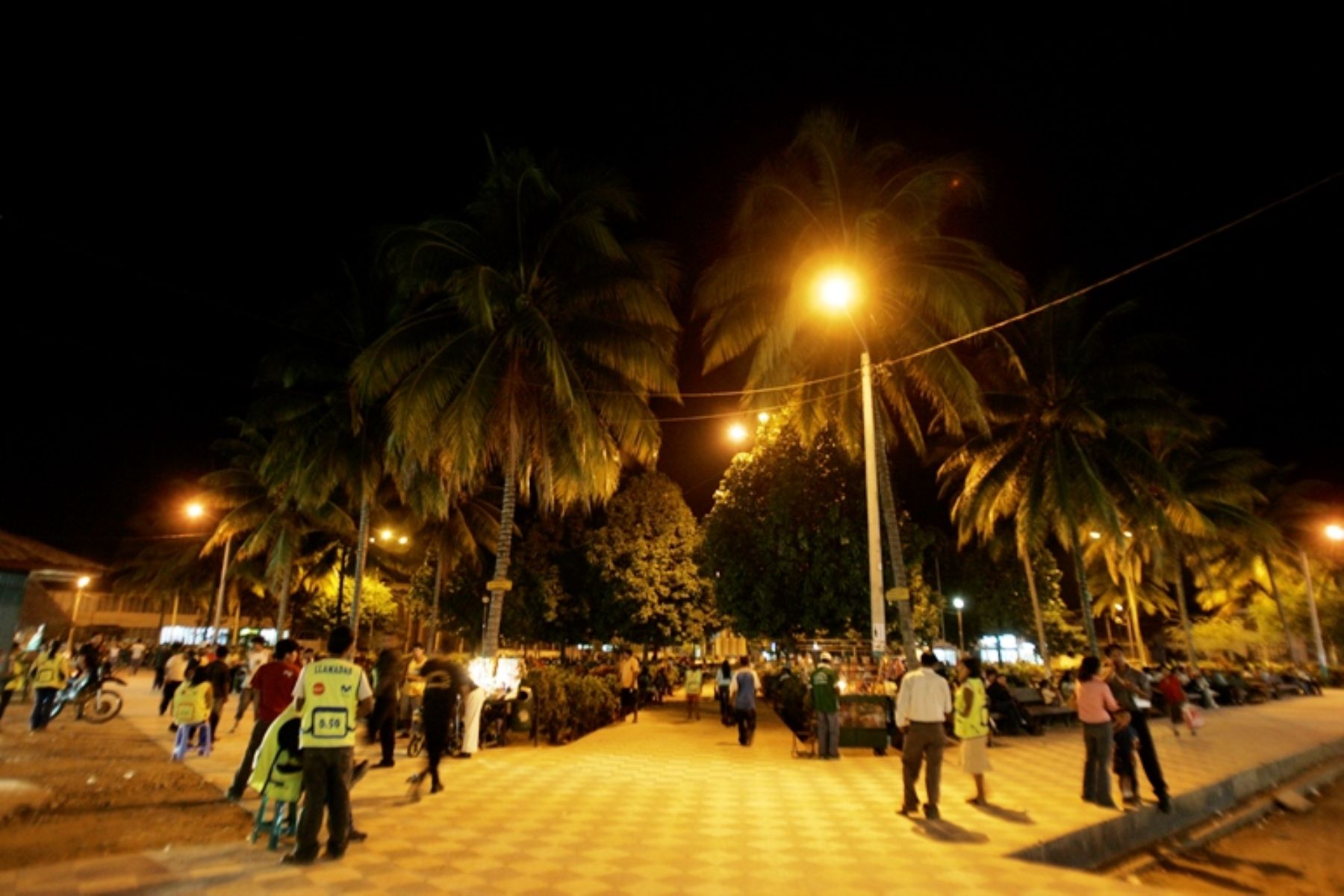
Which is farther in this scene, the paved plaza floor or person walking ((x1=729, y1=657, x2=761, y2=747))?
person walking ((x1=729, y1=657, x2=761, y2=747))

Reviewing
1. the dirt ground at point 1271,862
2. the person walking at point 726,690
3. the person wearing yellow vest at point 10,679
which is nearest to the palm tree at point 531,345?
the person walking at point 726,690

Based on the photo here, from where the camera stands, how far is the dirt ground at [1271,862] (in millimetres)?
6938

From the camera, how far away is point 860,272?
1630 centimetres

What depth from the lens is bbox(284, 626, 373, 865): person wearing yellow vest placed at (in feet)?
19.3

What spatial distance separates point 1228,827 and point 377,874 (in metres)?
9.66

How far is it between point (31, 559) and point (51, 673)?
7.00ft

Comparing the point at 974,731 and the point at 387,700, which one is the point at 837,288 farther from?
the point at 387,700

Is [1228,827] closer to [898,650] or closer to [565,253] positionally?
[898,650]

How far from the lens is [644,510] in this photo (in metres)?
30.3

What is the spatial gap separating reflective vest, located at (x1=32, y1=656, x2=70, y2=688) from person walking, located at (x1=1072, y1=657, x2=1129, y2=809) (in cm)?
1661

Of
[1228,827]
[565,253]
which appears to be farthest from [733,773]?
[565,253]

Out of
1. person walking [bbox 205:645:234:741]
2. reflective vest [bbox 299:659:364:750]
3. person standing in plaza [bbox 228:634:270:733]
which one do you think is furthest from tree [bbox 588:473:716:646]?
reflective vest [bbox 299:659:364:750]

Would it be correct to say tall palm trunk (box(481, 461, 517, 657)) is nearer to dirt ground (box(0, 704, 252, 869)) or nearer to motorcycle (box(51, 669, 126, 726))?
dirt ground (box(0, 704, 252, 869))

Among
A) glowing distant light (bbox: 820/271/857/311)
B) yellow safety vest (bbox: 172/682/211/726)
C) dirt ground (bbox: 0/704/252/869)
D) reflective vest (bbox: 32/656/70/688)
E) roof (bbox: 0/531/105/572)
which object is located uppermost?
glowing distant light (bbox: 820/271/857/311)
